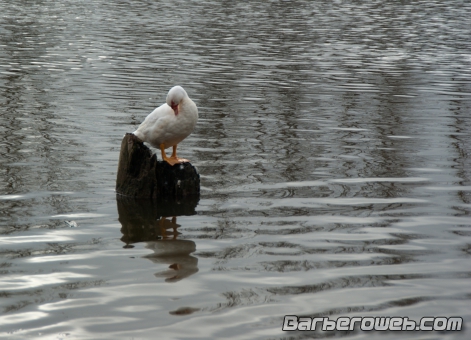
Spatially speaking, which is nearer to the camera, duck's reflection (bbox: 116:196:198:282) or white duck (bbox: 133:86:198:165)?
duck's reflection (bbox: 116:196:198:282)

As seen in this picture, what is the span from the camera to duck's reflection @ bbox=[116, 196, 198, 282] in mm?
6516

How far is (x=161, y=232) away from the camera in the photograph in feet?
24.9

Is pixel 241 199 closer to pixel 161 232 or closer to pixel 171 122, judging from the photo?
pixel 171 122

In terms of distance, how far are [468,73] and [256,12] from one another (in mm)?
18651

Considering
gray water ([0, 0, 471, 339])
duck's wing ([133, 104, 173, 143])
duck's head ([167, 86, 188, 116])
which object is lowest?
gray water ([0, 0, 471, 339])

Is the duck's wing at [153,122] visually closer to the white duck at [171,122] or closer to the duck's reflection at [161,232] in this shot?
the white duck at [171,122]

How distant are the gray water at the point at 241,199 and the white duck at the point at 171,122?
0.82m

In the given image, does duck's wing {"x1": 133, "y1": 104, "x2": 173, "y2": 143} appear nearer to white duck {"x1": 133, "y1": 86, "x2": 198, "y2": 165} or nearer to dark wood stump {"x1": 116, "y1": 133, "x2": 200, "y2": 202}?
white duck {"x1": 133, "y1": 86, "x2": 198, "y2": 165}

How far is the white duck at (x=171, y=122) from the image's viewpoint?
8500mm

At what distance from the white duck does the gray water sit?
2.70ft

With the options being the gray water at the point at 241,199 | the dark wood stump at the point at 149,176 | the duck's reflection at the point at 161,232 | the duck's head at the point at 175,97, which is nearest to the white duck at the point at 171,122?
the duck's head at the point at 175,97

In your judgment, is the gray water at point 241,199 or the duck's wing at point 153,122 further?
the duck's wing at point 153,122

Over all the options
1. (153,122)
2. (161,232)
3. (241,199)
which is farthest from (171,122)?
(161,232)

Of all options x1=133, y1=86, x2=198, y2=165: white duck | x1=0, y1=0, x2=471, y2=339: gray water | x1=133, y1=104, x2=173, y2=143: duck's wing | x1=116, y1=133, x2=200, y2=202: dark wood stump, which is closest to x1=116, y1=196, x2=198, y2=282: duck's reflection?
x1=0, y1=0, x2=471, y2=339: gray water
